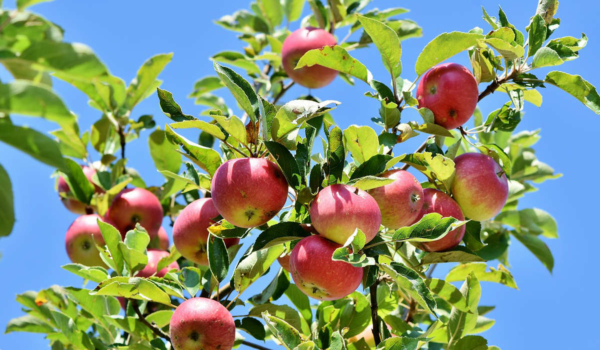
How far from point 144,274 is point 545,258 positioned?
2.07 metres

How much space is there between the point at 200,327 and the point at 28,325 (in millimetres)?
1316

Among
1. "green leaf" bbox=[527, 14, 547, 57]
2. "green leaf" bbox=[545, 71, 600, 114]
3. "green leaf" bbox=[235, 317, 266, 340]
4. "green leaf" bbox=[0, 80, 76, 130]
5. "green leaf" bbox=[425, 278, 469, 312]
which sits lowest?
"green leaf" bbox=[235, 317, 266, 340]

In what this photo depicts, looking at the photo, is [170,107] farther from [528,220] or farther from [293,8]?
[293,8]

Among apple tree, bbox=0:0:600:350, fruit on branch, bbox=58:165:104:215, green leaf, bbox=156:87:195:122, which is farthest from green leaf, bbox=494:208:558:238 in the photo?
fruit on branch, bbox=58:165:104:215

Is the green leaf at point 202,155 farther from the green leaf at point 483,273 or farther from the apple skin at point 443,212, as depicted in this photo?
the green leaf at point 483,273

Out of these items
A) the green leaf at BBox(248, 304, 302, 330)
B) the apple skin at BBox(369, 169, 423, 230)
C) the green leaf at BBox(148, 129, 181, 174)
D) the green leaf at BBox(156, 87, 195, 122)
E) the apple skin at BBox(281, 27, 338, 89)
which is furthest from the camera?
the apple skin at BBox(281, 27, 338, 89)

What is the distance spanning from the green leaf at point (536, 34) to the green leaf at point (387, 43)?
1.70ft

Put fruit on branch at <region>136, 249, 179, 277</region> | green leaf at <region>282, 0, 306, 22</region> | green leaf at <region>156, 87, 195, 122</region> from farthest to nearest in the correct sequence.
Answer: green leaf at <region>282, 0, 306, 22</region>, fruit on branch at <region>136, 249, 179, 277</region>, green leaf at <region>156, 87, 195, 122</region>

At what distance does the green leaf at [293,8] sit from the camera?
411cm

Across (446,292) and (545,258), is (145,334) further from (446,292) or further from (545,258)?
(545,258)

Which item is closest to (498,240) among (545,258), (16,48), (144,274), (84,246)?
(545,258)

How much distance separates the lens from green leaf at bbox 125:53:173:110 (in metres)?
3.01

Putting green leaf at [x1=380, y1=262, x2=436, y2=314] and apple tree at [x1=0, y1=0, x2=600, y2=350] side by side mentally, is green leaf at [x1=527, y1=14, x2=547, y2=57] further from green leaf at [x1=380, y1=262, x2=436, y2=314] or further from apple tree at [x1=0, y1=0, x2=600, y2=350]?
green leaf at [x1=380, y1=262, x2=436, y2=314]

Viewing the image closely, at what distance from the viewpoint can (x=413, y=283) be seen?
72.1 inches
